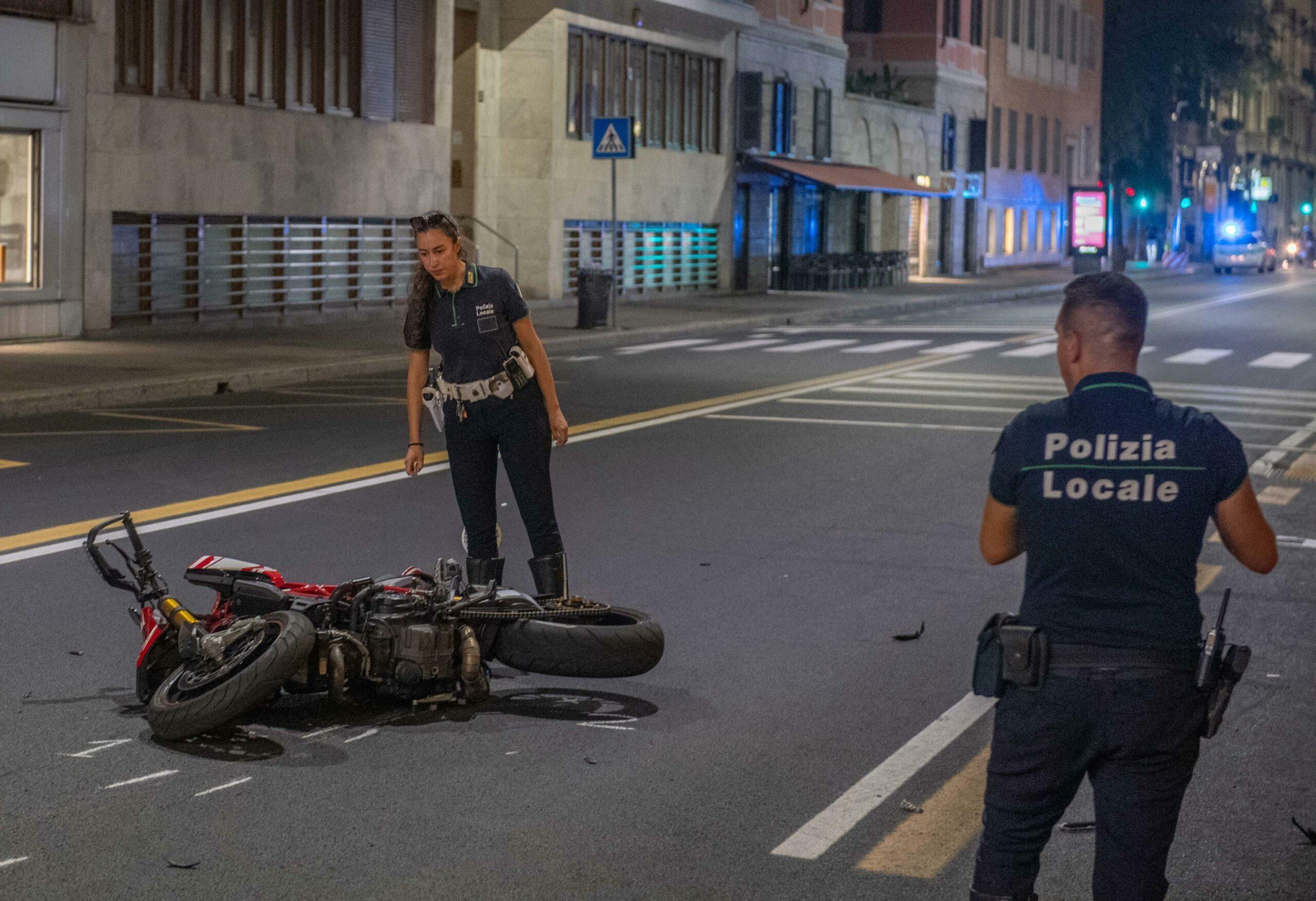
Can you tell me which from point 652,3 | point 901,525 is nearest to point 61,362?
point 901,525

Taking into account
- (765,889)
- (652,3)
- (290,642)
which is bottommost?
(765,889)

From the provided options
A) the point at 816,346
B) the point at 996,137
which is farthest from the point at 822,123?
the point at 816,346

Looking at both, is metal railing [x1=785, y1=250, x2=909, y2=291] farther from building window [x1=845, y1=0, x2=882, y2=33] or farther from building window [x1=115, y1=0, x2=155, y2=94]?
building window [x1=115, y1=0, x2=155, y2=94]

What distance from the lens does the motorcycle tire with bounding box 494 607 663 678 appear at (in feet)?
20.4

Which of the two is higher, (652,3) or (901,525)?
(652,3)

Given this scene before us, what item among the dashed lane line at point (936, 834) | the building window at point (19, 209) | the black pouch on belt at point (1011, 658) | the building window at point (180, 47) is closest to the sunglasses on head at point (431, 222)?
the dashed lane line at point (936, 834)

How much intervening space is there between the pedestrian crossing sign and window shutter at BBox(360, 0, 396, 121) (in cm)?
430

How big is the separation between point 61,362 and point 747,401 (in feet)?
24.7

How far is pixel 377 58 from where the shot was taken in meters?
29.2

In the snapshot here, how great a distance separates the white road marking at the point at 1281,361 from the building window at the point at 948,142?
107ft

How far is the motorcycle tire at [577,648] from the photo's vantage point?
6230 mm

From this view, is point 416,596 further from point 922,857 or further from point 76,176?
point 76,176

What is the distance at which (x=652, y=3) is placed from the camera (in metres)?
36.6

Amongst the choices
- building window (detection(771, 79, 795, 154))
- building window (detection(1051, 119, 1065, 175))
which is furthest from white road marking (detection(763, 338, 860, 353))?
building window (detection(1051, 119, 1065, 175))
